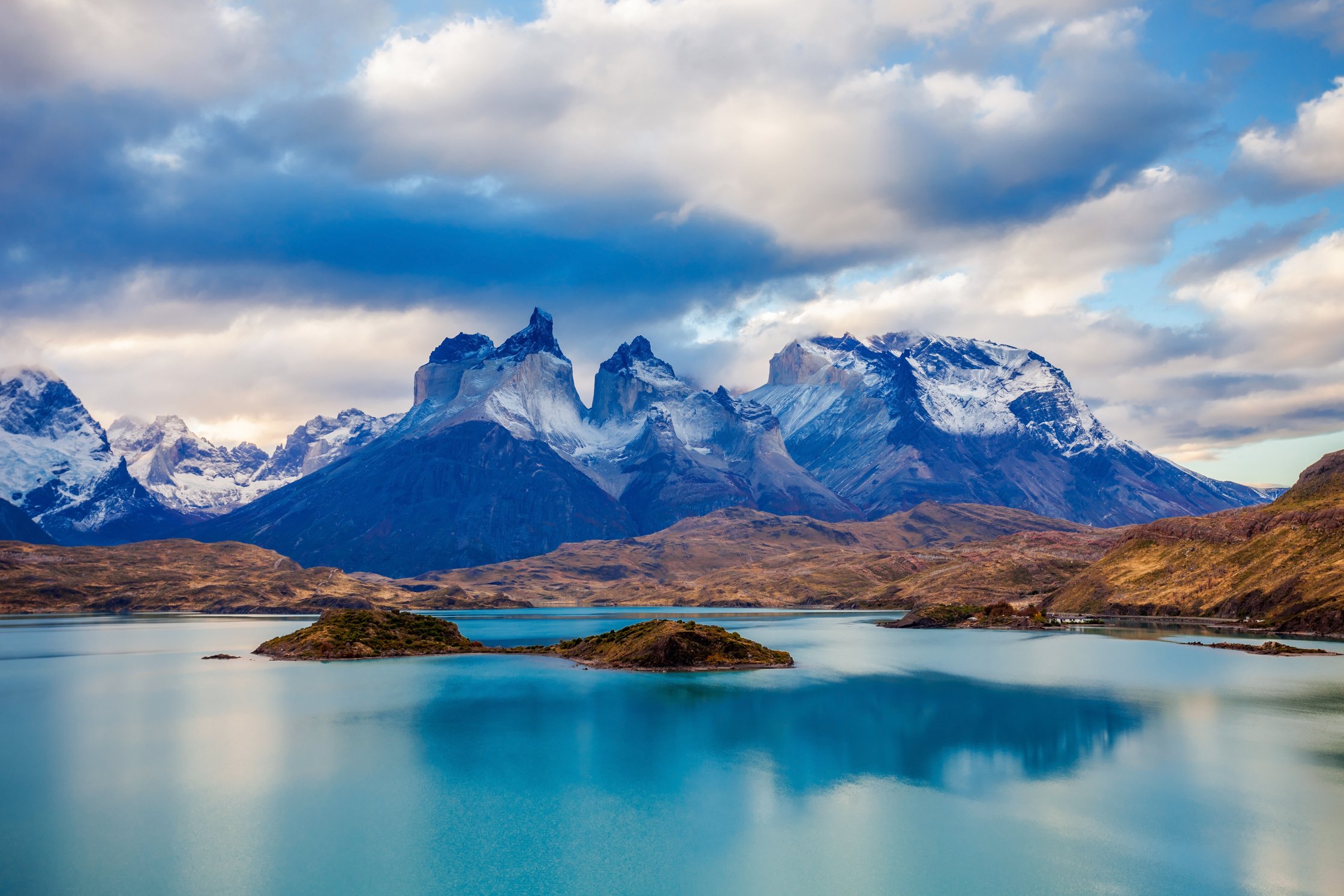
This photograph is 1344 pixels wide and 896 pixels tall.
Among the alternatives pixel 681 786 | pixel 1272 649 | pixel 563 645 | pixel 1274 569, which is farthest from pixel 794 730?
pixel 1274 569

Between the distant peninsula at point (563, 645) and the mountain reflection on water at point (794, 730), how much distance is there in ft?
54.3

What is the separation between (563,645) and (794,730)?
8118 cm

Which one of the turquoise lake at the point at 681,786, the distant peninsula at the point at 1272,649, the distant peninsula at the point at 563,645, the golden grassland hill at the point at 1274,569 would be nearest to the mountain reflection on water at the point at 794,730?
the turquoise lake at the point at 681,786

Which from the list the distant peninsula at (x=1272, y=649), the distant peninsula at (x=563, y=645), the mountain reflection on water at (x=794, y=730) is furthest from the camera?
the distant peninsula at (x=563, y=645)

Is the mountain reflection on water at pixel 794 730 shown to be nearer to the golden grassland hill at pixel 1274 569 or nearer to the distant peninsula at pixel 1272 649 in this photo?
the distant peninsula at pixel 1272 649

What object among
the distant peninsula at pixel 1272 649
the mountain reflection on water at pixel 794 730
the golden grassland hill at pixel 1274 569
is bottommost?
the mountain reflection on water at pixel 794 730

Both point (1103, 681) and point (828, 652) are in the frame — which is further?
point (828, 652)

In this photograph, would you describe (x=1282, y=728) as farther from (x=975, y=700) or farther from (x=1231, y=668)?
(x=1231, y=668)

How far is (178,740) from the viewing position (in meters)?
68.7

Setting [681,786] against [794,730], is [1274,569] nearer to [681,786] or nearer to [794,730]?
[794,730]

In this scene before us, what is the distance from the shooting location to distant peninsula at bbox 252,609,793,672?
120 m

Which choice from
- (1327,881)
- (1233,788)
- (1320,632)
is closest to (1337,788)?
(1233,788)

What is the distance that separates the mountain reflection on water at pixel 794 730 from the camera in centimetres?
6056

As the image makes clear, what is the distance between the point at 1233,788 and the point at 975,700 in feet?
121
